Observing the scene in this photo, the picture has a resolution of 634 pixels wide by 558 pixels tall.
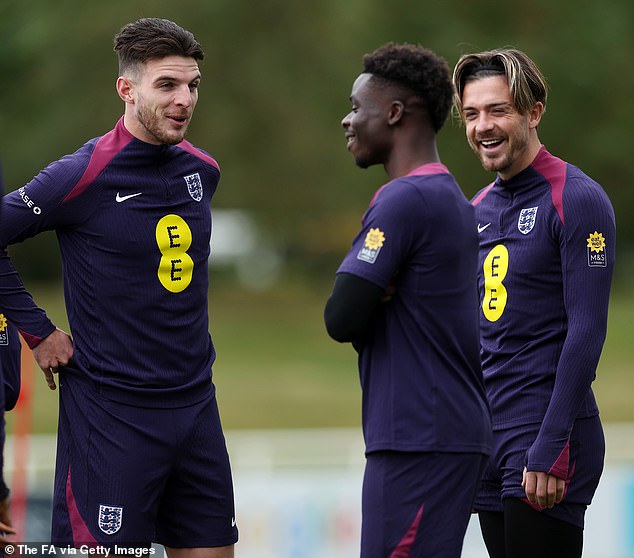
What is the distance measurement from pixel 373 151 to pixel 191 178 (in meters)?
0.98

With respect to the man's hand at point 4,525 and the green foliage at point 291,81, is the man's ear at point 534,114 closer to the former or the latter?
the man's hand at point 4,525

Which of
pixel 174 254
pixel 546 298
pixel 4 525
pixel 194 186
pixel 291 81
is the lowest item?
pixel 4 525

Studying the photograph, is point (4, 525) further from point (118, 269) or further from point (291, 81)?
point (291, 81)

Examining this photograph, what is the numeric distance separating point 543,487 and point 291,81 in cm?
2901

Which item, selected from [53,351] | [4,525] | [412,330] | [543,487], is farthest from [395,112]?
[4,525]

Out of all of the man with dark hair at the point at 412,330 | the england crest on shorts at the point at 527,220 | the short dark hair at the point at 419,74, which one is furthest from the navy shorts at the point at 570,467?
the short dark hair at the point at 419,74

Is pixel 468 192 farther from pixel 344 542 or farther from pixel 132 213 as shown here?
pixel 132 213

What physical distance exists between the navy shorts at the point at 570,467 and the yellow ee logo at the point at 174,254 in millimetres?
1301

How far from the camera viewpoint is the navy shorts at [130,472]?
14.5 ft

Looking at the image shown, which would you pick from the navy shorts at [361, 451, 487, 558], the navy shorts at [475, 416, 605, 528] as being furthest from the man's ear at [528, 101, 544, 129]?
the navy shorts at [361, 451, 487, 558]

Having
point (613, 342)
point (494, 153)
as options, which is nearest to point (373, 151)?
point (494, 153)

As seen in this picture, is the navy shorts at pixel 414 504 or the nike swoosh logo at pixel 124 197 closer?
the navy shorts at pixel 414 504

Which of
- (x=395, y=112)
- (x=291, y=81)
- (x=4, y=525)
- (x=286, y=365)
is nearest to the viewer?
(x=395, y=112)

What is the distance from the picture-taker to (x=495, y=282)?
4.62 metres
